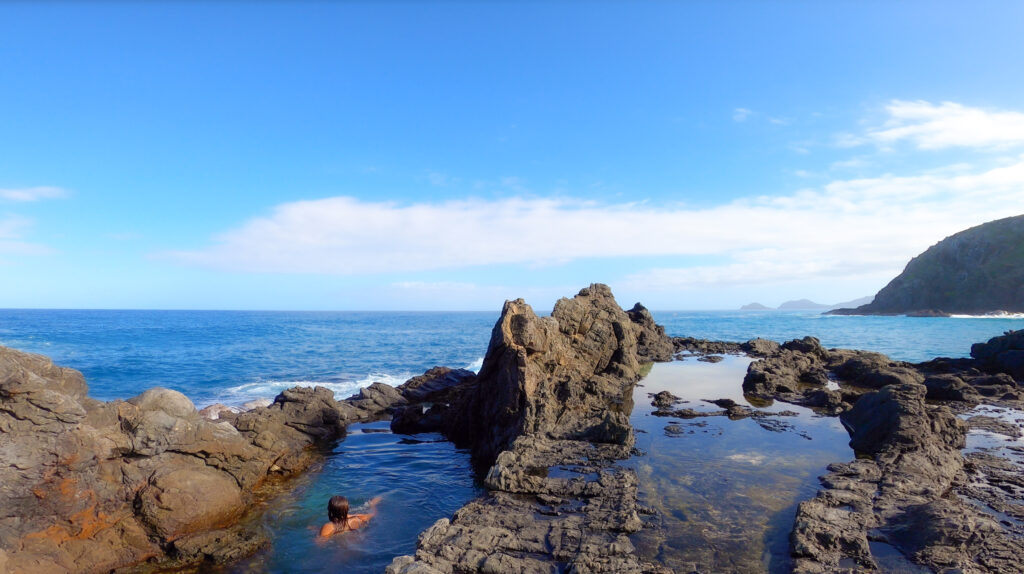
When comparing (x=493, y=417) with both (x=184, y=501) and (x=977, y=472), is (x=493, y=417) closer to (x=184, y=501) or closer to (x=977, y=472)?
(x=184, y=501)

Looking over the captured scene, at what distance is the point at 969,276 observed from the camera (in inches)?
4053

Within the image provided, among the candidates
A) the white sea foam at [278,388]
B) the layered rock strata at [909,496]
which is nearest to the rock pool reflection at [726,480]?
the layered rock strata at [909,496]

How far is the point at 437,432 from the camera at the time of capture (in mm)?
18516

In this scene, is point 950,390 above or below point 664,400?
above

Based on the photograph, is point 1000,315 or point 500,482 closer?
point 500,482

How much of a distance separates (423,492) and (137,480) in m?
5.93

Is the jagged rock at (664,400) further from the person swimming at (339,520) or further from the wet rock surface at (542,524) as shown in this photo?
the person swimming at (339,520)

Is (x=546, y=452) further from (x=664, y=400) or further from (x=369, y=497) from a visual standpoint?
(x=664, y=400)

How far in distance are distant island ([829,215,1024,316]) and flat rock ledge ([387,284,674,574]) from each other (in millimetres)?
114250

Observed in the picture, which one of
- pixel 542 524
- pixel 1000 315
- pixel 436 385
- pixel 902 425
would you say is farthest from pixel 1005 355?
pixel 1000 315

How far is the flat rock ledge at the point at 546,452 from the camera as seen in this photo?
749 centimetres

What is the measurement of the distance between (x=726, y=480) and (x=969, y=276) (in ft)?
425

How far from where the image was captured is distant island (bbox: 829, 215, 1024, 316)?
96.6m

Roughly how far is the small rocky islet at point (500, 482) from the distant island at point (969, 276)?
11293cm
